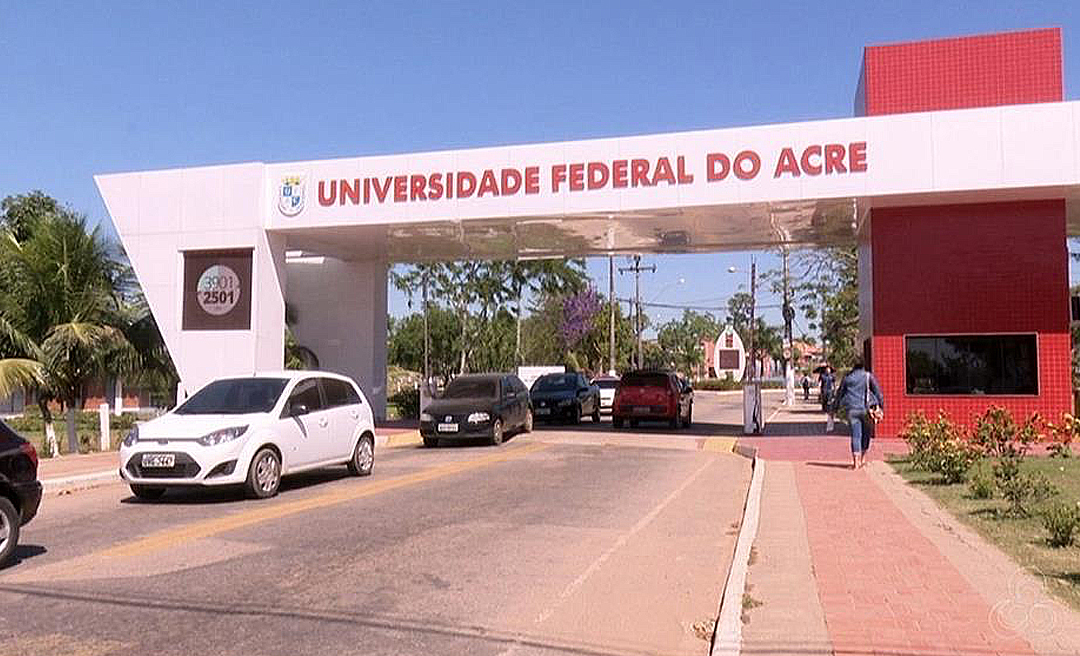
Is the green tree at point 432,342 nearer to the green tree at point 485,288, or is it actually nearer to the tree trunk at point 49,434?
the green tree at point 485,288

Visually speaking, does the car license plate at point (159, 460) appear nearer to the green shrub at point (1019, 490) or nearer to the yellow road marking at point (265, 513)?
the yellow road marking at point (265, 513)

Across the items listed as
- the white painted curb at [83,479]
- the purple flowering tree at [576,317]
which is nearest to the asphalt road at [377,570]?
the white painted curb at [83,479]

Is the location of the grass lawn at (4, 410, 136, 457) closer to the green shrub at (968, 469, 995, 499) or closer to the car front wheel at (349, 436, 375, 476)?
the car front wheel at (349, 436, 375, 476)

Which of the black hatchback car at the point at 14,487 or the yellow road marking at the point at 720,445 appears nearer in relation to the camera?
the black hatchback car at the point at 14,487

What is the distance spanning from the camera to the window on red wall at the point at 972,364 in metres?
20.7

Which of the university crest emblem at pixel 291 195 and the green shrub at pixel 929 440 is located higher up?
the university crest emblem at pixel 291 195

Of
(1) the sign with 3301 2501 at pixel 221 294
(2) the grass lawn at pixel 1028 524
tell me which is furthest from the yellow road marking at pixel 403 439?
(2) the grass lawn at pixel 1028 524

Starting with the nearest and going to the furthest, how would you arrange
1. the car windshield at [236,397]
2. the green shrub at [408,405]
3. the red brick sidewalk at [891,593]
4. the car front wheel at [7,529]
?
the red brick sidewalk at [891,593], the car front wheel at [7,529], the car windshield at [236,397], the green shrub at [408,405]

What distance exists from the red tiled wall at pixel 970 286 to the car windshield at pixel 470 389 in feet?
27.5

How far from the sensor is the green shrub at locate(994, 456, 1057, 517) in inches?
421

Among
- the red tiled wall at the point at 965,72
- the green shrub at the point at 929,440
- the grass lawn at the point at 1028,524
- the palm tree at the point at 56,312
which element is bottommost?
the grass lawn at the point at 1028,524

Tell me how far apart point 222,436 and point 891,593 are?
27.1 feet

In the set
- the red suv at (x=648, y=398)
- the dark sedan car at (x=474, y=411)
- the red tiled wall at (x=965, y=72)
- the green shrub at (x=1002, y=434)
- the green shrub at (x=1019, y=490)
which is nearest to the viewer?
the green shrub at (x=1019, y=490)

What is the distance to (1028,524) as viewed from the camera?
10.0 meters
